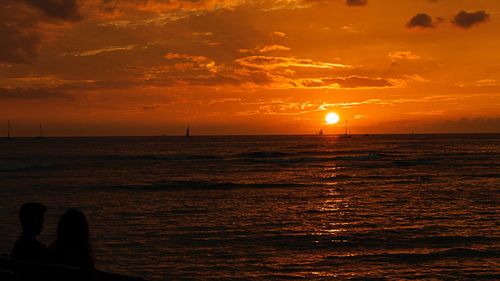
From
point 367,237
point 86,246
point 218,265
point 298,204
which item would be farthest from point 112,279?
point 298,204

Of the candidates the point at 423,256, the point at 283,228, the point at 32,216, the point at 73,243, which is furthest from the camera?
the point at 283,228

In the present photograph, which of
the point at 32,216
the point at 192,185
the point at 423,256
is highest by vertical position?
the point at 32,216

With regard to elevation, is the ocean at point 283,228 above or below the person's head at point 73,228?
below

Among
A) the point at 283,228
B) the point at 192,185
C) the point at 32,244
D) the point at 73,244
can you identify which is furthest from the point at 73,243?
the point at 192,185

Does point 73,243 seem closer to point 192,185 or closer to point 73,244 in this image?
point 73,244

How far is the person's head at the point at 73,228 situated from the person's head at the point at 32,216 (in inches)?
10.2

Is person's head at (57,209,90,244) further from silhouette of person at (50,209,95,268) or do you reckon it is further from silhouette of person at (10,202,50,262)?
silhouette of person at (10,202,50,262)

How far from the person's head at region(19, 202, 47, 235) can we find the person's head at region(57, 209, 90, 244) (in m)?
0.26

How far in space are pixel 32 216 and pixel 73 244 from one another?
58cm

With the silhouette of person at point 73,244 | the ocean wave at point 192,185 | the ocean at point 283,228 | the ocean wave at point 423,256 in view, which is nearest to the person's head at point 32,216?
the silhouette of person at point 73,244

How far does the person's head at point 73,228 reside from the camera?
6.49 meters

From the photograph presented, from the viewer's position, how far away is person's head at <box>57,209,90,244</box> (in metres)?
6.49

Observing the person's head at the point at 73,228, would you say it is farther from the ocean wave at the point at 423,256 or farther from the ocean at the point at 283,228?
the ocean wave at the point at 423,256

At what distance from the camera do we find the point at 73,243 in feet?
21.6
